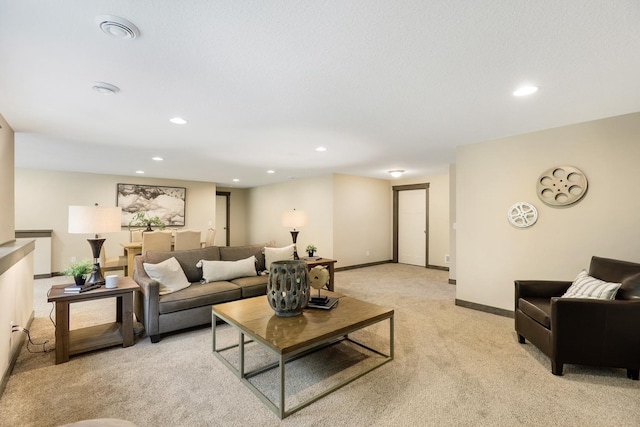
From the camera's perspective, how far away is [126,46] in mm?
1731

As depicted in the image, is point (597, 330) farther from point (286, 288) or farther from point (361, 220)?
point (361, 220)

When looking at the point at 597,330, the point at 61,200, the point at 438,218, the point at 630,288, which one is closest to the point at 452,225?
the point at 438,218

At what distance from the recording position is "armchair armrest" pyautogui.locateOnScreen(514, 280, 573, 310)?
2934mm

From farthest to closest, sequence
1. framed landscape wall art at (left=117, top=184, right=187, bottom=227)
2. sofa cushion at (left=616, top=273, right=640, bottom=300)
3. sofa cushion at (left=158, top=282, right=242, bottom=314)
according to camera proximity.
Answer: framed landscape wall art at (left=117, top=184, right=187, bottom=227), sofa cushion at (left=158, top=282, right=242, bottom=314), sofa cushion at (left=616, top=273, right=640, bottom=300)

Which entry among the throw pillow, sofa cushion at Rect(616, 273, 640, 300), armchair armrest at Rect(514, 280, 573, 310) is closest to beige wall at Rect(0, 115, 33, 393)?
armchair armrest at Rect(514, 280, 573, 310)

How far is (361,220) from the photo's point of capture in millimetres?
7117

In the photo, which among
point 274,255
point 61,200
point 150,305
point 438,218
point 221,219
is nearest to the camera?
point 150,305

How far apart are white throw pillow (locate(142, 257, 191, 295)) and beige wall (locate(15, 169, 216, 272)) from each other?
4.49 m

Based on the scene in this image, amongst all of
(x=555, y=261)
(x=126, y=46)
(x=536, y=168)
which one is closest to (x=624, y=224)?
(x=555, y=261)

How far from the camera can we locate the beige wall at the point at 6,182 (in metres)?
2.90

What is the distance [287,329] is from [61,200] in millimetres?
6869

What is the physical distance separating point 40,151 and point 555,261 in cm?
719

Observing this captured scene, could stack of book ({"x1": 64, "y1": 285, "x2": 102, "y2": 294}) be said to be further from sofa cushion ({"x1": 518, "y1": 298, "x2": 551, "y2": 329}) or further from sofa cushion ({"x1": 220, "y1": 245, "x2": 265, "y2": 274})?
sofa cushion ({"x1": 518, "y1": 298, "x2": 551, "y2": 329})

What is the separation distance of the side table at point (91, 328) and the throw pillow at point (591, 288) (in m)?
4.13
